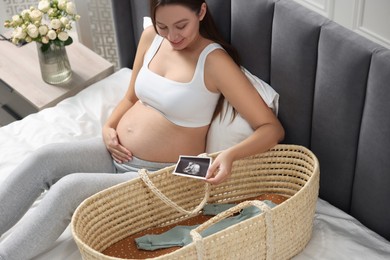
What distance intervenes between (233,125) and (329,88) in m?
0.36

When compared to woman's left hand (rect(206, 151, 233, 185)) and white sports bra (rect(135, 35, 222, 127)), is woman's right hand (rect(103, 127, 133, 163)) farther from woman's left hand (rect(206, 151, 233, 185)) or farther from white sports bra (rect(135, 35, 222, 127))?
woman's left hand (rect(206, 151, 233, 185))

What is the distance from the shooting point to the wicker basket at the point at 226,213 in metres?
1.74

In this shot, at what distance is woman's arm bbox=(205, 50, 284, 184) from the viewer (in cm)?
197

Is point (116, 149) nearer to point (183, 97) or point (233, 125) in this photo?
point (183, 97)

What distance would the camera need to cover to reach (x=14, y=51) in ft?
9.70

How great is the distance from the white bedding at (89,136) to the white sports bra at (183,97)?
448 mm

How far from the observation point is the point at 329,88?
190 centimetres

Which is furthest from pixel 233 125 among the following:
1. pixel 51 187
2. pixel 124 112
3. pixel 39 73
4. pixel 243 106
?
pixel 39 73

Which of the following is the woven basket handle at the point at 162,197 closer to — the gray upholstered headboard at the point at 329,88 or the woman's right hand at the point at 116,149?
the woman's right hand at the point at 116,149

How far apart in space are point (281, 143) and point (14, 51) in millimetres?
1463

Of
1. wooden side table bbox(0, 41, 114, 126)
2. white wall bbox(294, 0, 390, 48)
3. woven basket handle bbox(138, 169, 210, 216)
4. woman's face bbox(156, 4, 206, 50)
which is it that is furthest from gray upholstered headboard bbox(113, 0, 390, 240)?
wooden side table bbox(0, 41, 114, 126)

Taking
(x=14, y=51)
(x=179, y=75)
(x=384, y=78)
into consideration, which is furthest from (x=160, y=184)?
(x=14, y=51)

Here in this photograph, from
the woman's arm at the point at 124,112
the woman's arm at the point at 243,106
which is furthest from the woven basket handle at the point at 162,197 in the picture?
the woman's arm at the point at 124,112

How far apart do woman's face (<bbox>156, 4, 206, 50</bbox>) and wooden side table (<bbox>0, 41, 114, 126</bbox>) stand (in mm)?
837
